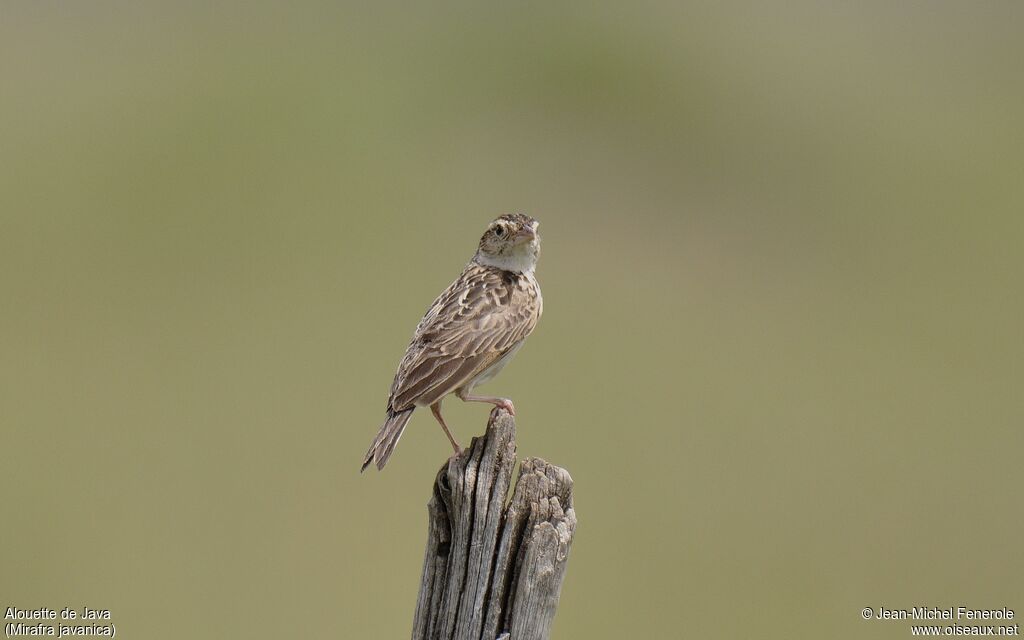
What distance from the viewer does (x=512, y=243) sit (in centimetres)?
933

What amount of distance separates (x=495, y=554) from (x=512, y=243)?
3.44 m

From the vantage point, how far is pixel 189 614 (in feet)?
58.0

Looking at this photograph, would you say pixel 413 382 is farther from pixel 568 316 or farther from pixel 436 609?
pixel 568 316

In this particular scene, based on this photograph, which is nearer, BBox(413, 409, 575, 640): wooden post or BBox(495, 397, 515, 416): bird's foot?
BBox(413, 409, 575, 640): wooden post

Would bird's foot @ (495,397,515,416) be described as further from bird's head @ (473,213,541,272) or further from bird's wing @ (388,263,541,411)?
bird's head @ (473,213,541,272)

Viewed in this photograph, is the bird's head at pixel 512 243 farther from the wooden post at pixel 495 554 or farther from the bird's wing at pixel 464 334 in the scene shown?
the wooden post at pixel 495 554

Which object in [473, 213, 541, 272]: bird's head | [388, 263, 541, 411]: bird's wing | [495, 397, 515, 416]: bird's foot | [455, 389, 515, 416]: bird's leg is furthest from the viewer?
[473, 213, 541, 272]: bird's head

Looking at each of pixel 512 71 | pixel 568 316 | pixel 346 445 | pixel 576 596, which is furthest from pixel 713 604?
pixel 512 71

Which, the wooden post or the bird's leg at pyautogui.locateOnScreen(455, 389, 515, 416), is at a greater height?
the bird's leg at pyautogui.locateOnScreen(455, 389, 515, 416)

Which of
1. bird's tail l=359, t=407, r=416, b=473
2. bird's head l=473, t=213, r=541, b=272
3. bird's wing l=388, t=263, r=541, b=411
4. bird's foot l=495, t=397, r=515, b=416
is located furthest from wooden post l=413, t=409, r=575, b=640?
bird's head l=473, t=213, r=541, b=272

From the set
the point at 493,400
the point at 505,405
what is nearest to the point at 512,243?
the point at 493,400

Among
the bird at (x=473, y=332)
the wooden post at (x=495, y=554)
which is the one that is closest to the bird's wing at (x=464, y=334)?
the bird at (x=473, y=332)

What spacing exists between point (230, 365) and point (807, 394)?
12.0m

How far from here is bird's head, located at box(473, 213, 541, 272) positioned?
9.28 meters
